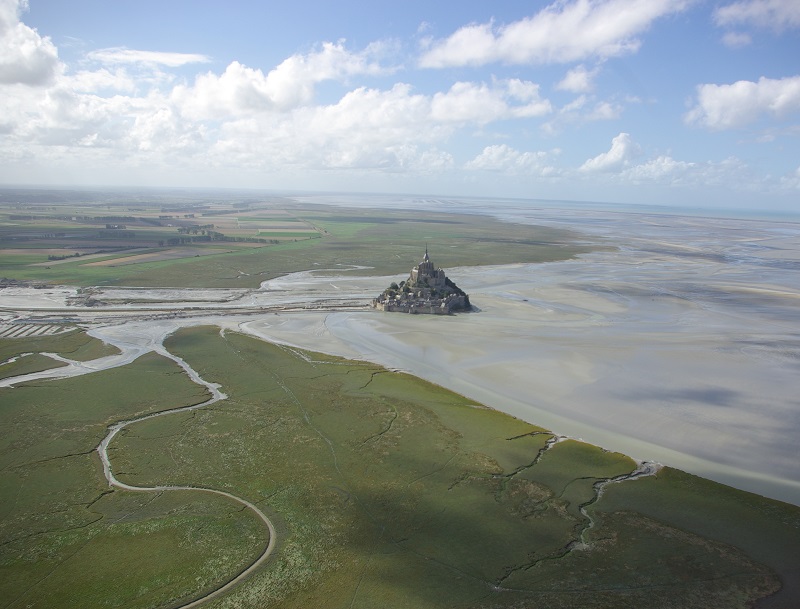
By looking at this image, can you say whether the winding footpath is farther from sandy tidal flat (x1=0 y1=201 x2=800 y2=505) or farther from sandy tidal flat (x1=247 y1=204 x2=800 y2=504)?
sandy tidal flat (x1=247 y1=204 x2=800 y2=504)

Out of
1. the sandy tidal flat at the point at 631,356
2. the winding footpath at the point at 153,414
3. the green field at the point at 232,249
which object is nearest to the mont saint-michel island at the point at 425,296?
the sandy tidal flat at the point at 631,356

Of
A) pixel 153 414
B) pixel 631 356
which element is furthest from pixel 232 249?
pixel 631 356

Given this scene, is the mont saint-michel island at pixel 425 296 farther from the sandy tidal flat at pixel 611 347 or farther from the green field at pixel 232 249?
the green field at pixel 232 249

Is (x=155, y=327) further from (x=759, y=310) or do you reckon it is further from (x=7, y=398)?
(x=759, y=310)

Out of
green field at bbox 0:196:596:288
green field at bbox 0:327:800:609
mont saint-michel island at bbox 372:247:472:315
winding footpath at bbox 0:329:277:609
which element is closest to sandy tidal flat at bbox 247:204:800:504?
mont saint-michel island at bbox 372:247:472:315

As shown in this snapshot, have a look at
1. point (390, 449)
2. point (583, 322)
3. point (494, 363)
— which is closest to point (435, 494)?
point (390, 449)

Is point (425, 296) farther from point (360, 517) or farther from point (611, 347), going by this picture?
point (360, 517)
